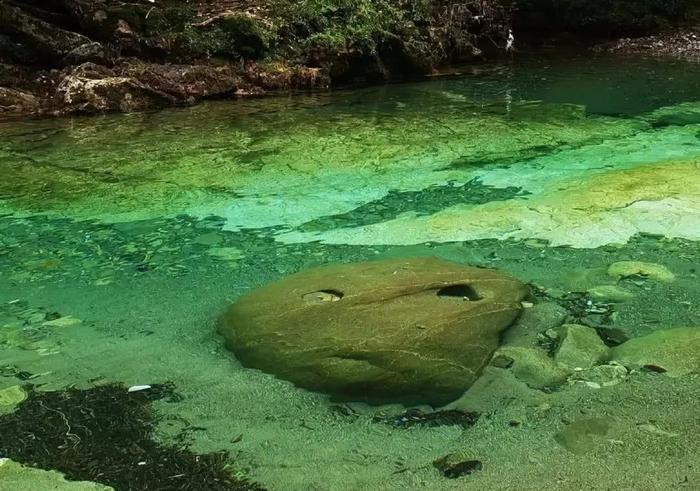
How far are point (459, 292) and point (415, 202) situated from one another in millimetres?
1914

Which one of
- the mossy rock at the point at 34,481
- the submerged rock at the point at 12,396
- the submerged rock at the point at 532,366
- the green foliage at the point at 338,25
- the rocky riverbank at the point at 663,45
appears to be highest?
the green foliage at the point at 338,25

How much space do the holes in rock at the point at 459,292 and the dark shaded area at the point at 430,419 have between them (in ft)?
3.06

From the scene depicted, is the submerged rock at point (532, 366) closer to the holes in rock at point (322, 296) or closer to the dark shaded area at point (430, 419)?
the dark shaded area at point (430, 419)

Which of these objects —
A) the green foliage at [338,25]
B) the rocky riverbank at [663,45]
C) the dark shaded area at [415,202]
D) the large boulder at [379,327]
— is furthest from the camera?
the rocky riverbank at [663,45]

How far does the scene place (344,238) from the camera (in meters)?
4.62

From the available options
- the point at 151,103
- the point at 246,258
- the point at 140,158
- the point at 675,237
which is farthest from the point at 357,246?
the point at 151,103

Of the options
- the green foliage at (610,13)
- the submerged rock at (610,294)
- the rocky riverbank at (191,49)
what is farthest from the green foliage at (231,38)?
the submerged rock at (610,294)

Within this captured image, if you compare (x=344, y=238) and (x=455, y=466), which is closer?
(x=455, y=466)

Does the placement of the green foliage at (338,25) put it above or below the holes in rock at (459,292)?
above

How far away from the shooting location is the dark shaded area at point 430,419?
98.9 inches

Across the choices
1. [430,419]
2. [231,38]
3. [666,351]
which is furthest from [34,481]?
[231,38]

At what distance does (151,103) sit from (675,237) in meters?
7.72

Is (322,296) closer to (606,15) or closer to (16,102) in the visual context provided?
(16,102)

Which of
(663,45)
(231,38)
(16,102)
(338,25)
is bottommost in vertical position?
(16,102)
